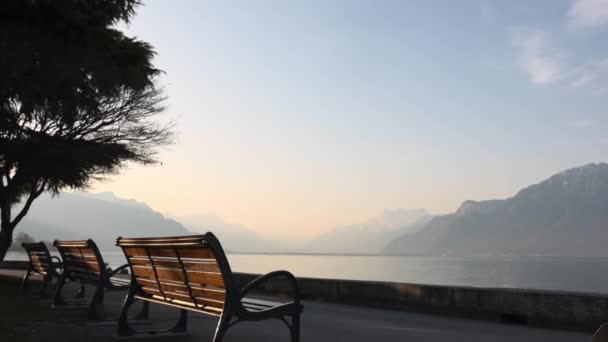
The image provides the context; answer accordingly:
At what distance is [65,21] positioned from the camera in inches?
619

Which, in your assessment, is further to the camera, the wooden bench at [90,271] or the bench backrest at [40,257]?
the bench backrest at [40,257]

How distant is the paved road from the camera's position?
271 inches

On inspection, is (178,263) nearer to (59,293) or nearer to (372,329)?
(372,329)

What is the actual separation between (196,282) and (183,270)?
202 mm

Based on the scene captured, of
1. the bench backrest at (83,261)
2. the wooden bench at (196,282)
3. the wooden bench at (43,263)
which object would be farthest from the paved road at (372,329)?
the wooden bench at (43,263)

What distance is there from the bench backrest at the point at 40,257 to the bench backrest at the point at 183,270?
4595 mm

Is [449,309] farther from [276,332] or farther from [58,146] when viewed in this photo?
[58,146]

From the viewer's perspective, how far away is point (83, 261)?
8.68m

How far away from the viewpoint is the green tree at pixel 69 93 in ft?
51.1

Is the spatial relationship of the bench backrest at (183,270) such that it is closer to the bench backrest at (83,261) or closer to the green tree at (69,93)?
the bench backrest at (83,261)

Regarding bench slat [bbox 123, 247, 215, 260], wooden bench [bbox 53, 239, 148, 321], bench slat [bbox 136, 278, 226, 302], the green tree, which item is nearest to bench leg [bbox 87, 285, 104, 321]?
wooden bench [bbox 53, 239, 148, 321]

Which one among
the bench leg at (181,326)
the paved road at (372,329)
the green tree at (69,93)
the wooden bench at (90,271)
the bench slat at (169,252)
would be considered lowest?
the paved road at (372,329)

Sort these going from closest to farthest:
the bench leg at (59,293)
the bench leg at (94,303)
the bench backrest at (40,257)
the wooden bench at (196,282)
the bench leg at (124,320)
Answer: the wooden bench at (196,282), the bench leg at (124,320), the bench leg at (94,303), the bench leg at (59,293), the bench backrest at (40,257)

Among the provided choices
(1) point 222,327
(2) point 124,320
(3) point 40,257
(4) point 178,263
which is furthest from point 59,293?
(1) point 222,327
